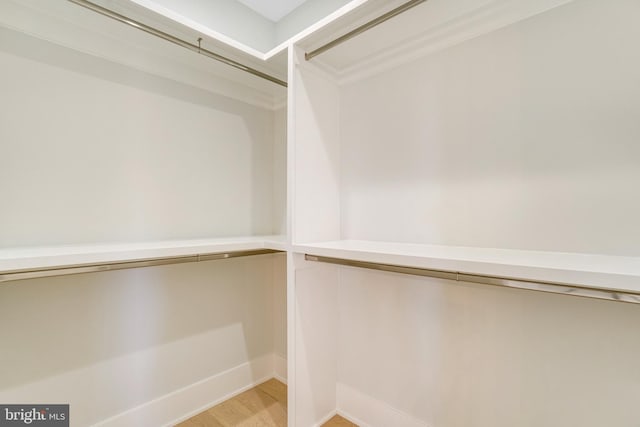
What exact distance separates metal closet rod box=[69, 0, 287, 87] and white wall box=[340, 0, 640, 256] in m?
0.67

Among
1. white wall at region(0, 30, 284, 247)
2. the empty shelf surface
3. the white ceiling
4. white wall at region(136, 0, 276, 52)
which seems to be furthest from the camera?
the white ceiling

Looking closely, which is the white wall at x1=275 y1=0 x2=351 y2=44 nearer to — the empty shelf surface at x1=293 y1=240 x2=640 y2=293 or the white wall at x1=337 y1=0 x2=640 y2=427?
the white wall at x1=337 y1=0 x2=640 y2=427

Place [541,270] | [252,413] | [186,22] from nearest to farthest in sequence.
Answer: [541,270]
[186,22]
[252,413]

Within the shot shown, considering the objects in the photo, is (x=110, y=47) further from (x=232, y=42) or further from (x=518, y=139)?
(x=518, y=139)

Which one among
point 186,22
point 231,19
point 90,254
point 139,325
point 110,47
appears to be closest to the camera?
point 90,254

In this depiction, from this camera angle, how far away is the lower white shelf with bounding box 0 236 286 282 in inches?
36.2

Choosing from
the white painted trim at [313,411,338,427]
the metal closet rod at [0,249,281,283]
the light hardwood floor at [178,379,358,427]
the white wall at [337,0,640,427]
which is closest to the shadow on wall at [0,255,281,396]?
the light hardwood floor at [178,379,358,427]

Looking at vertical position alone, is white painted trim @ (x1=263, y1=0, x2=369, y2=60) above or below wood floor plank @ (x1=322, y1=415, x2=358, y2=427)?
above

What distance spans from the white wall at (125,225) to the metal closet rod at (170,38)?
1.03 ft

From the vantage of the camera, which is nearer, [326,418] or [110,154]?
[110,154]

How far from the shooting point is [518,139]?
111 cm

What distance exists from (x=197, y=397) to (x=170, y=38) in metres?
1.98

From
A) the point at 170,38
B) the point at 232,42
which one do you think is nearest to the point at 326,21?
the point at 232,42
